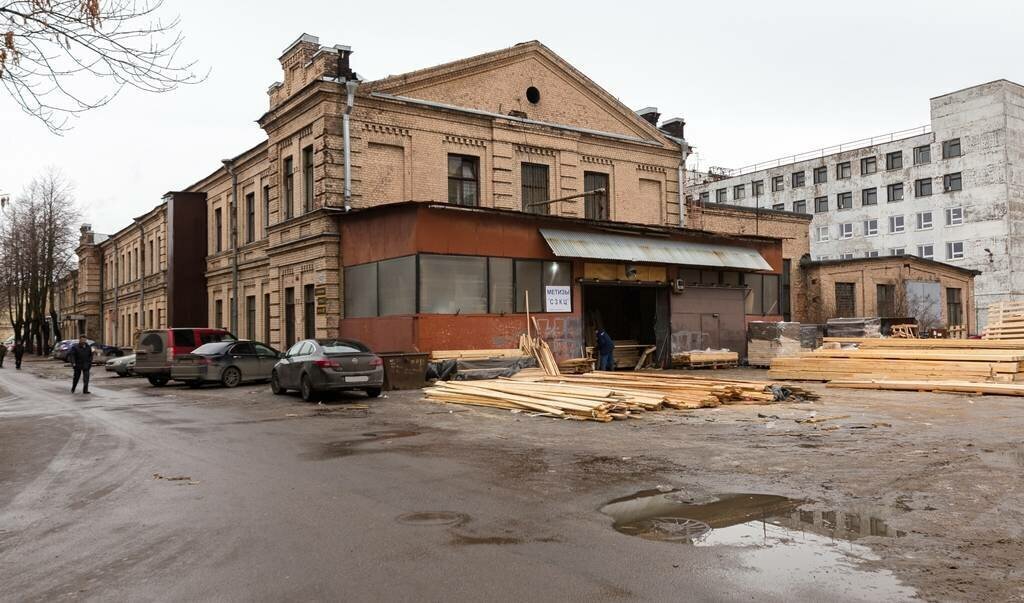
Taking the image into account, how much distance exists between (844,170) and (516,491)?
67.4 m

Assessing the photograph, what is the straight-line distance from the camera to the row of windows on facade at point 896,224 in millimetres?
58366

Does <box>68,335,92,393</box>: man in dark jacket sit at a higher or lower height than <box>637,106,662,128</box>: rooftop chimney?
lower

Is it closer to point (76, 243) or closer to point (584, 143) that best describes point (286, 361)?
point (584, 143)

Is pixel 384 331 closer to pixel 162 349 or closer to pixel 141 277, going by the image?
pixel 162 349

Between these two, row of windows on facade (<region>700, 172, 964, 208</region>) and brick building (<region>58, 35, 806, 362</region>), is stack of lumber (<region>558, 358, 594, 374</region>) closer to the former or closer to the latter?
brick building (<region>58, 35, 806, 362</region>)

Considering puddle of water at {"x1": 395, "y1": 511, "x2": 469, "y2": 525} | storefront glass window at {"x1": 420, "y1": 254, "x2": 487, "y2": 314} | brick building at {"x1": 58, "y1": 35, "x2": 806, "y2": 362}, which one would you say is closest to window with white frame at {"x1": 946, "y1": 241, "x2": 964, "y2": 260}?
brick building at {"x1": 58, "y1": 35, "x2": 806, "y2": 362}

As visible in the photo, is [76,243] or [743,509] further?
[76,243]

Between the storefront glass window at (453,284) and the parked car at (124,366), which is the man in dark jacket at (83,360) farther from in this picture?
the storefront glass window at (453,284)

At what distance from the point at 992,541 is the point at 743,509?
176 cm

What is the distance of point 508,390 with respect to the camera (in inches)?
605

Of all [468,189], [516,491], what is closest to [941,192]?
[468,189]

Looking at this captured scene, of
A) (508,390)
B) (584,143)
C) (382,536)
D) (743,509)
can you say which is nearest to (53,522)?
(382,536)

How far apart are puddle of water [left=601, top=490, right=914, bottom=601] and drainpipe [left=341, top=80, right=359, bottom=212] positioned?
19.2m

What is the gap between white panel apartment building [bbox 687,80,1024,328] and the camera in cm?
5506
